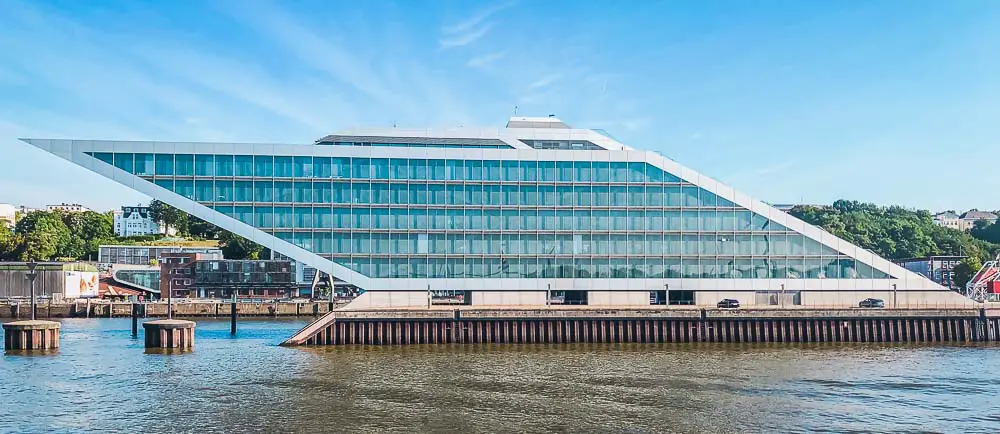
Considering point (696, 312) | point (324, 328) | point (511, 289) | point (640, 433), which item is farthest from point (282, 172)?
point (640, 433)

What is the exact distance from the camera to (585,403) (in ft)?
156

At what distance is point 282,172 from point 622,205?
105ft

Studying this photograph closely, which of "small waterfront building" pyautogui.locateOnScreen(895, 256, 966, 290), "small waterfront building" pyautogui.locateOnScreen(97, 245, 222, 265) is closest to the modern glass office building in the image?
"small waterfront building" pyautogui.locateOnScreen(895, 256, 966, 290)

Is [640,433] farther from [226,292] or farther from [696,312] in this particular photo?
[226,292]

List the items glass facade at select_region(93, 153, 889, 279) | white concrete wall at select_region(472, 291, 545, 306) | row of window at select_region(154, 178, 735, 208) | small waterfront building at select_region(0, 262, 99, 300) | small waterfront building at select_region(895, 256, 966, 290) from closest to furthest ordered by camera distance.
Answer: row of window at select_region(154, 178, 735, 208), glass facade at select_region(93, 153, 889, 279), white concrete wall at select_region(472, 291, 545, 306), small waterfront building at select_region(0, 262, 99, 300), small waterfront building at select_region(895, 256, 966, 290)

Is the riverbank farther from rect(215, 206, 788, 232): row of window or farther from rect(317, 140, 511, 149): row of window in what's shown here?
rect(215, 206, 788, 232): row of window

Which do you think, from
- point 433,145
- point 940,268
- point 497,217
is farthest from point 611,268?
point 940,268

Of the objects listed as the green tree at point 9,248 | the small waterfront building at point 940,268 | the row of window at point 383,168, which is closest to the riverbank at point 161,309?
the row of window at point 383,168

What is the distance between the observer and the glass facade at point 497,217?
3199 inches

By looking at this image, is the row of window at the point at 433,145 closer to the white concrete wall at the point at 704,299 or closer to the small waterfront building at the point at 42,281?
the white concrete wall at the point at 704,299

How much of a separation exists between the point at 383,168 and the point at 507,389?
36349 mm

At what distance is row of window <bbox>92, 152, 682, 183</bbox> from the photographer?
79812mm

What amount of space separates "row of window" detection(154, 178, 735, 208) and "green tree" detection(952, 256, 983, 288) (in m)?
87.7

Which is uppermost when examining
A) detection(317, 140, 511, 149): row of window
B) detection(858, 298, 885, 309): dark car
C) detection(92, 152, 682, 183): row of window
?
detection(317, 140, 511, 149): row of window
